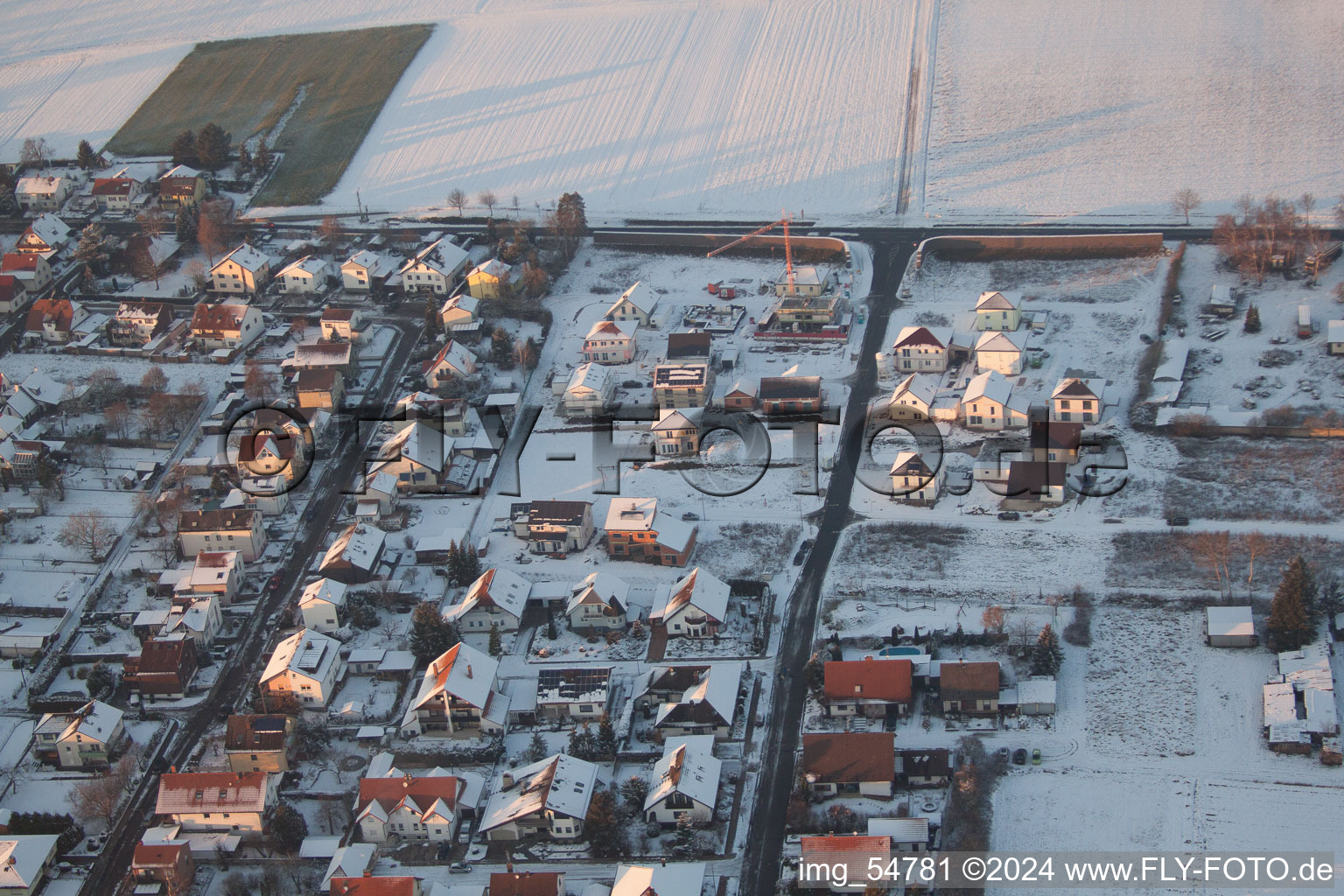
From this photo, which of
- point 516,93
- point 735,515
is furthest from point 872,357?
point 516,93

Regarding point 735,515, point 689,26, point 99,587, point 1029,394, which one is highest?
point 689,26

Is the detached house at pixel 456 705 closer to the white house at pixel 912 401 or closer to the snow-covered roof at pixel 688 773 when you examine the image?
the snow-covered roof at pixel 688 773

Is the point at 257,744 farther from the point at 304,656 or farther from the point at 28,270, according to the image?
the point at 28,270

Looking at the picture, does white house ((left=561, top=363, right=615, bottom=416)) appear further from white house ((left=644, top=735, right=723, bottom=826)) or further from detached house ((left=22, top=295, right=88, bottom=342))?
detached house ((left=22, top=295, right=88, bottom=342))

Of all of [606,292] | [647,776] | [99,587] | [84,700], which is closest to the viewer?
[647,776]

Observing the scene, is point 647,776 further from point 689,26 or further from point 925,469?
point 689,26

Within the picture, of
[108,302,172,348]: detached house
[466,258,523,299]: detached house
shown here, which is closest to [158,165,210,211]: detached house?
[108,302,172,348]: detached house

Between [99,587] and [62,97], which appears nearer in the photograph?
[99,587]

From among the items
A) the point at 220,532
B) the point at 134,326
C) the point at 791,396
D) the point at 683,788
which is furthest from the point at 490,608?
the point at 134,326
